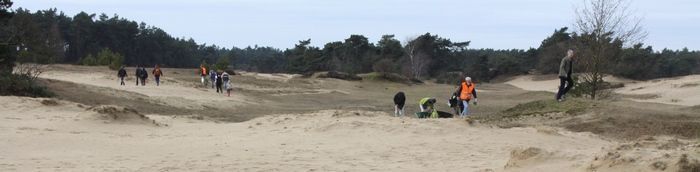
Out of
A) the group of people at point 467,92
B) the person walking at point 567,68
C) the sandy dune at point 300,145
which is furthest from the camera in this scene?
the group of people at point 467,92

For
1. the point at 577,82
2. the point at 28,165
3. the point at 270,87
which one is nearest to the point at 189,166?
the point at 28,165


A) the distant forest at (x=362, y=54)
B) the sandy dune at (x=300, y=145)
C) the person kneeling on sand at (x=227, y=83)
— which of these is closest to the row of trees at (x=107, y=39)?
the distant forest at (x=362, y=54)

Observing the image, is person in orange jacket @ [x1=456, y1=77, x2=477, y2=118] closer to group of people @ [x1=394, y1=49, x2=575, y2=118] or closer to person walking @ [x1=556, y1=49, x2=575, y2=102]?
group of people @ [x1=394, y1=49, x2=575, y2=118]

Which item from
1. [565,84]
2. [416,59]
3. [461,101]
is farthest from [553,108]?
[416,59]

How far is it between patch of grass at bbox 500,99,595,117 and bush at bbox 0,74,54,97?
48.0 feet

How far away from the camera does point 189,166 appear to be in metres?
Result: 8.95

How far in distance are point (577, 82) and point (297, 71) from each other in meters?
69.2

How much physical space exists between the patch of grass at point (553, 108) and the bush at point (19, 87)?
48.0 feet

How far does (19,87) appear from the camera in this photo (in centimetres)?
2170

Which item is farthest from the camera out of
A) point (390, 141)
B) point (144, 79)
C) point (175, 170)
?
point (144, 79)

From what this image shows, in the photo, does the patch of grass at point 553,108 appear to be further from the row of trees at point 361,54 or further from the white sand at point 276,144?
the row of trees at point 361,54

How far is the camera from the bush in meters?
21.2

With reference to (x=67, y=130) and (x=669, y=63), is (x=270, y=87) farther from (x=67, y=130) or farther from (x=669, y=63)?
(x=669, y=63)

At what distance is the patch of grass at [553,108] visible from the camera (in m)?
16.2
